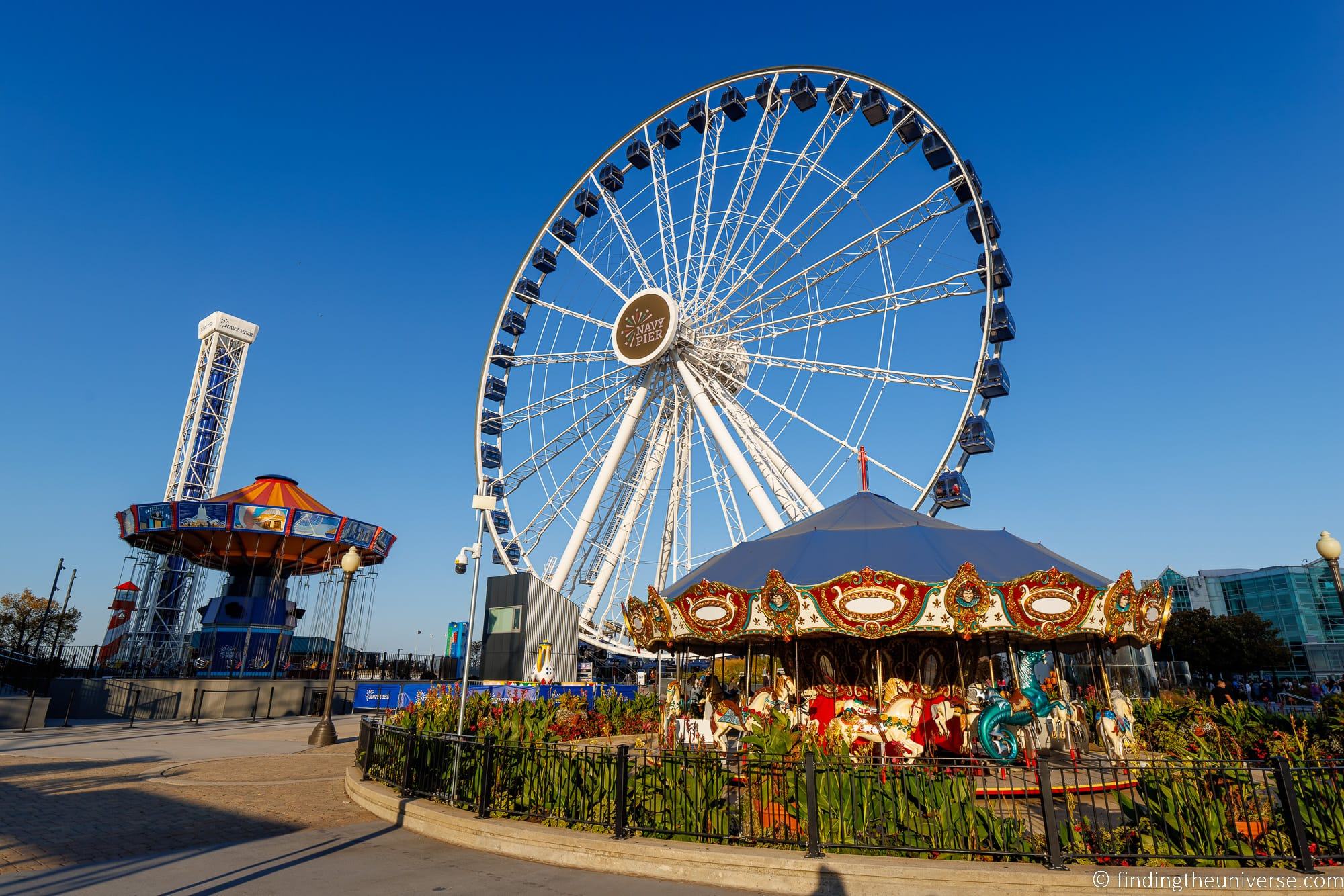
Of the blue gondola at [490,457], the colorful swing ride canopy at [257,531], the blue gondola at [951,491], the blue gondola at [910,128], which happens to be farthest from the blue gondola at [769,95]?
the colorful swing ride canopy at [257,531]

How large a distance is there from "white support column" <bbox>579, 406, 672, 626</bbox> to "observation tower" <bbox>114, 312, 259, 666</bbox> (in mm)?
33998

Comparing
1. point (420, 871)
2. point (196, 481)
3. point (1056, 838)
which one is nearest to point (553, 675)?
point (420, 871)

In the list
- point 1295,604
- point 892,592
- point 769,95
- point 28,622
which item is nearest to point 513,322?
point 769,95

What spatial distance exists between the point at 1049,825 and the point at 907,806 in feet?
3.84

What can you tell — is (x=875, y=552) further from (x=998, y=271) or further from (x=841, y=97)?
(x=841, y=97)

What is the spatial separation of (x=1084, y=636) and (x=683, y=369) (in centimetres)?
1393

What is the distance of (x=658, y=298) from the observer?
80.8ft

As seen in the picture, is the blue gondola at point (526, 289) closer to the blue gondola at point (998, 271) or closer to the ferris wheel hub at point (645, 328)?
the ferris wheel hub at point (645, 328)

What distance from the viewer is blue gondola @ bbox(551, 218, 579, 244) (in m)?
28.6

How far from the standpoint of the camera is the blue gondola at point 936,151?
22.4m

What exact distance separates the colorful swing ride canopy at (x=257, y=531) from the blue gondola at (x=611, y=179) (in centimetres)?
2221

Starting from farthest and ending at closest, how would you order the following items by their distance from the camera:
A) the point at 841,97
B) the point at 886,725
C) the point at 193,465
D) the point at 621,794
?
1. the point at 193,465
2. the point at 841,97
3. the point at 886,725
4. the point at 621,794

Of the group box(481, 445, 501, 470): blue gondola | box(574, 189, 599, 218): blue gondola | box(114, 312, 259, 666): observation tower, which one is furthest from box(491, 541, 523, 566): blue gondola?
box(114, 312, 259, 666): observation tower

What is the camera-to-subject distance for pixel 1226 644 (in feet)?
157
